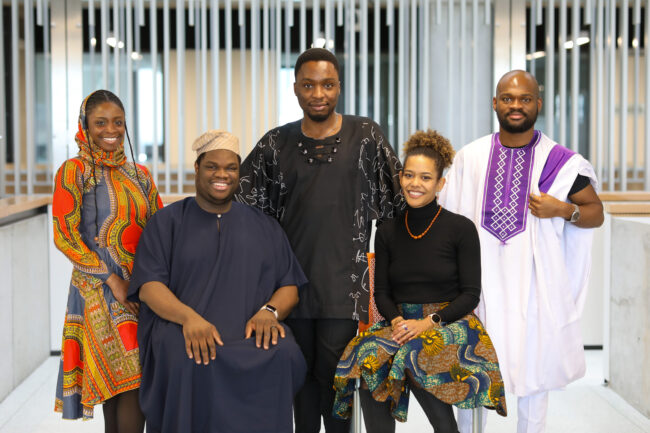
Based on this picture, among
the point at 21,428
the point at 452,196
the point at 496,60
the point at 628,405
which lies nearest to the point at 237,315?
the point at 452,196

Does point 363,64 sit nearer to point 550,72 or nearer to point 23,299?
point 550,72

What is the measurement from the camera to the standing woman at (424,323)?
2.28 m

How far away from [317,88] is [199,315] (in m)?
0.80

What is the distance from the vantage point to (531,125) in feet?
8.60

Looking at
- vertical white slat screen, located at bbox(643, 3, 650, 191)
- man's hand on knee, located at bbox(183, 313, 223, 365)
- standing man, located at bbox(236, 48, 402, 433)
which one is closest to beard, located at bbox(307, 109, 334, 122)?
standing man, located at bbox(236, 48, 402, 433)

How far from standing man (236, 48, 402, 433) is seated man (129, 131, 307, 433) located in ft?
0.31

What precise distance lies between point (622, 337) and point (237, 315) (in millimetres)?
2393

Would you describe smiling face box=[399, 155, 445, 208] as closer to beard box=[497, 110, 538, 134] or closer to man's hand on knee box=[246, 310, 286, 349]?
beard box=[497, 110, 538, 134]

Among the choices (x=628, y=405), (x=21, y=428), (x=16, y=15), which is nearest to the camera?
(x=21, y=428)

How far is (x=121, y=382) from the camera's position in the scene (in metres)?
2.35

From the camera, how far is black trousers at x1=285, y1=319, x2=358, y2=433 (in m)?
2.46

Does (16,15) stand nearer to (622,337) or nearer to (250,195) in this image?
(250,195)

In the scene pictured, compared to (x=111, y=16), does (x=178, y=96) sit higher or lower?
lower

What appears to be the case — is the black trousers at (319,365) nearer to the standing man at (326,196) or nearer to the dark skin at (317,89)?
the standing man at (326,196)
